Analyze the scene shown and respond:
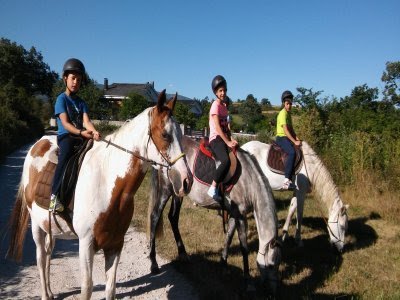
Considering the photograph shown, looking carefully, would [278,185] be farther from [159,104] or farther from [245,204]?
[159,104]

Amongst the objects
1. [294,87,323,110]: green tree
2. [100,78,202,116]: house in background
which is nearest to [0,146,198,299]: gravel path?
[294,87,323,110]: green tree

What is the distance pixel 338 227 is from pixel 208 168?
112 inches

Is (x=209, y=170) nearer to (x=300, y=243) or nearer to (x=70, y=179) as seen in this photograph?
(x=70, y=179)

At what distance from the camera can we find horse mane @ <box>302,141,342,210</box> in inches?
255

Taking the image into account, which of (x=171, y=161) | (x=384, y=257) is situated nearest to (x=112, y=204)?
(x=171, y=161)

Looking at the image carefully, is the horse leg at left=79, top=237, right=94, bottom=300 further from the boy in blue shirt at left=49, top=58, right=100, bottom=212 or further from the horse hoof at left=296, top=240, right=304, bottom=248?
the horse hoof at left=296, top=240, right=304, bottom=248

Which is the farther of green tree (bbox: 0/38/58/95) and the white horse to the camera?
green tree (bbox: 0/38/58/95)

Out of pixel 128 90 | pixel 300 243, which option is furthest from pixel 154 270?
pixel 128 90

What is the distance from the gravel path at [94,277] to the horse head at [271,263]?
102 centimetres

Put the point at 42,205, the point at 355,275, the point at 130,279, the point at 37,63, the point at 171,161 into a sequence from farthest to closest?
1. the point at 37,63
2. the point at 355,275
3. the point at 130,279
4. the point at 42,205
5. the point at 171,161

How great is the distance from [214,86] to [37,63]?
186 ft

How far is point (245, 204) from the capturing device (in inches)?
188

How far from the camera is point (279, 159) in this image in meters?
7.22

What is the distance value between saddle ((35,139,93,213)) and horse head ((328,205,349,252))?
4.79 metres
